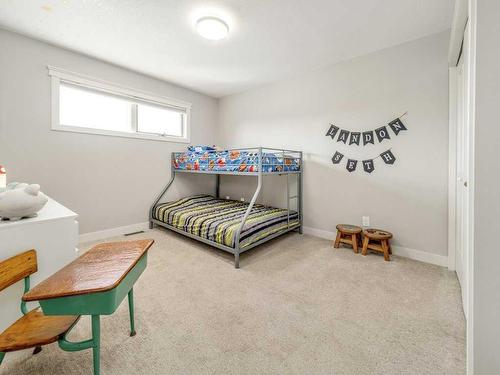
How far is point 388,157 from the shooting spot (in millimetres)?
2566

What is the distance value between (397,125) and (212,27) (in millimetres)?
2199

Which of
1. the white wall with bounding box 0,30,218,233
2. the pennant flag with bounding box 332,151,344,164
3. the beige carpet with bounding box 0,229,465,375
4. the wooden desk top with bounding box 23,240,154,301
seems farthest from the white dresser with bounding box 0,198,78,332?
the pennant flag with bounding box 332,151,344,164

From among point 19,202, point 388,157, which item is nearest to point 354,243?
point 388,157

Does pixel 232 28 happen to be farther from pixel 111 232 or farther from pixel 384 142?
pixel 111 232

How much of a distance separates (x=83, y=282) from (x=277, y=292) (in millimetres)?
1363

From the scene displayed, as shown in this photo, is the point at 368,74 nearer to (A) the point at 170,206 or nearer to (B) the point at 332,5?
(B) the point at 332,5

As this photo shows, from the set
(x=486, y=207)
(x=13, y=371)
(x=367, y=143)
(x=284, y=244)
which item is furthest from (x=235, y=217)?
(x=486, y=207)

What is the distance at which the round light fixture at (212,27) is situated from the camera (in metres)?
2.01

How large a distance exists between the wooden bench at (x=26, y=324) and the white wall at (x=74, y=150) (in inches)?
81.1

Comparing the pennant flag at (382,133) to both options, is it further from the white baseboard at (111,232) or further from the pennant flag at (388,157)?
the white baseboard at (111,232)

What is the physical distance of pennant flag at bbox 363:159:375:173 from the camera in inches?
106

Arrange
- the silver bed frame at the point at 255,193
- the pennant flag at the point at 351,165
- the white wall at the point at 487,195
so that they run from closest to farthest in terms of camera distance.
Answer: the white wall at the point at 487,195, the silver bed frame at the point at 255,193, the pennant flag at the point at 351,165

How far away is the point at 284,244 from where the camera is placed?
2867mm

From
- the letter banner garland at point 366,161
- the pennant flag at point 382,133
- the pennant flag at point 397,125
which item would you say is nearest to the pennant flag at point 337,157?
the letter banner garland at point 366,161
